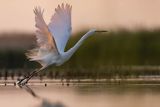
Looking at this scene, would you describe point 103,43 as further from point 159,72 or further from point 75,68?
point 159,72

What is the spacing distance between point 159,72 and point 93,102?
7062 mm

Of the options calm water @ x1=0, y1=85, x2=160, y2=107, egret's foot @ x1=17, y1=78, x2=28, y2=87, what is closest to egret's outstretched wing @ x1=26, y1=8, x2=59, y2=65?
calm water @ x1=0, y1=85, x2=160, y2=107

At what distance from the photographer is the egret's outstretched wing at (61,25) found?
48.5 ft

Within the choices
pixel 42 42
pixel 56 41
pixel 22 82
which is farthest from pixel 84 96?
pixel 22 82

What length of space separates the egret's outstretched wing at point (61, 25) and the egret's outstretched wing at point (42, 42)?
320mm

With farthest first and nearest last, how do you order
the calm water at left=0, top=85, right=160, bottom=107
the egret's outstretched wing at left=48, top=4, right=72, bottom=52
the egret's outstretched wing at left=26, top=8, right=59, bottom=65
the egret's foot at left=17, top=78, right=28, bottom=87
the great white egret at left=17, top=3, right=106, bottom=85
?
the egret's foot at left=17, top=78, right=28, bottom=87
the egret's outstretched wing at left=48, top=4, right=72, bottom=52
the great white egret at left=17, top=3, right=106, bottom=85
the egret's outstretched wing at left=26, top=8, right=59, bottom=65
the calm water at left=0, top=85, right=160, bottom=107

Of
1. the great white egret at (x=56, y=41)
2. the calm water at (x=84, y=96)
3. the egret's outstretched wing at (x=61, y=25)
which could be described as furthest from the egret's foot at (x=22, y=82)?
the egret's outstretched wing at (x=61, y=25)

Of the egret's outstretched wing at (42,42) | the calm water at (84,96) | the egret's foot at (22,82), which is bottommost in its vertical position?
the calm water at (84,96)

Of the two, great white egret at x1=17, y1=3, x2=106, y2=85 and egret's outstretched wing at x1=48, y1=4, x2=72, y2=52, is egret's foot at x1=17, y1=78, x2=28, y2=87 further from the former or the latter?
egret's outstretched wing at x1=48, y1=4, x2=72, y2=52

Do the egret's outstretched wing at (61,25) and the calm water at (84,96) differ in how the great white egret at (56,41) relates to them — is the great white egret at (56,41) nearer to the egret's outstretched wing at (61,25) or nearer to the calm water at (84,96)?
the egret's outstretched wing at (61,25)

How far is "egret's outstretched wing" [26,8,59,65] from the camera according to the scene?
45.1ft

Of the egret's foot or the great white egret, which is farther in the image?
the egret's foot

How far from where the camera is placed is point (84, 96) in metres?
14.1

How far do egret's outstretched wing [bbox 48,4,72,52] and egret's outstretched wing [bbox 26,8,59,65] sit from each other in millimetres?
320
